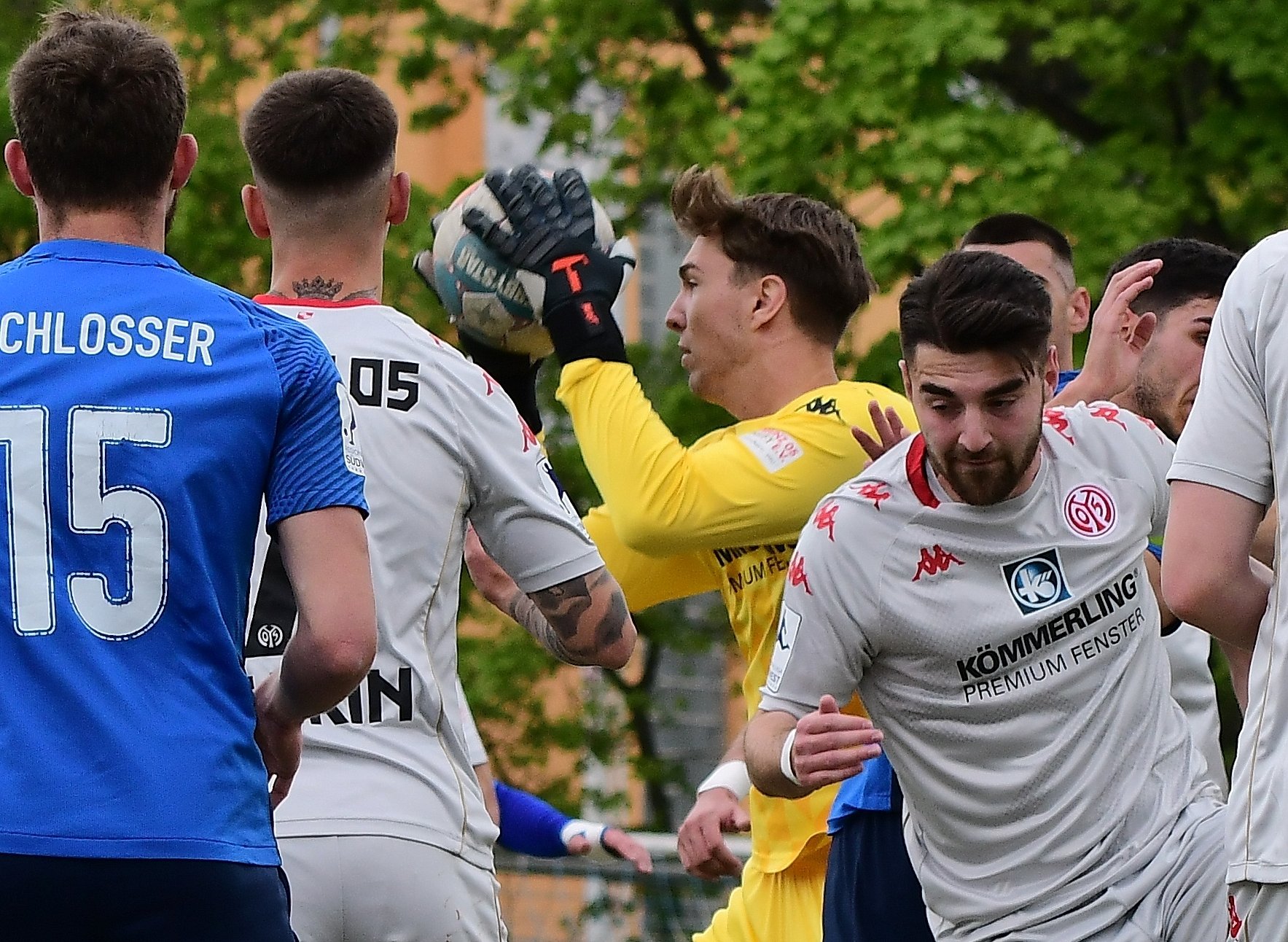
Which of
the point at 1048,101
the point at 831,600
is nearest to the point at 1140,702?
the point at 831,600

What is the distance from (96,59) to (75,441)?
605 millimetres

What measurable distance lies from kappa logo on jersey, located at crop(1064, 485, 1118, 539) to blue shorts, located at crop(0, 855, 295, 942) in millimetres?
2194

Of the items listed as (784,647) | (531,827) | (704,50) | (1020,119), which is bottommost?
(704,50)

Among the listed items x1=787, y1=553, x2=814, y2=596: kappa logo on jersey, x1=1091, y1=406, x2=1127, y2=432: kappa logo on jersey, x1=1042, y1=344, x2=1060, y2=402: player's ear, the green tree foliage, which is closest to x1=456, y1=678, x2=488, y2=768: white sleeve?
x1=787, y1=553, x2=814, y2=596: kappa logo on jersey

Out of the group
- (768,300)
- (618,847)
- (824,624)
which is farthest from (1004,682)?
(768,300)

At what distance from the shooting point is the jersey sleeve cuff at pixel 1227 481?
3.69m

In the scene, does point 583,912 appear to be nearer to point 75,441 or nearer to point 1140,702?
point 1140,702

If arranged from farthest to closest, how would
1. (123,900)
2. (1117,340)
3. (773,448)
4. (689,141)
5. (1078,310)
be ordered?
(689,141) < (1078,310) < (773,448) < (1117,340) < (123,900)

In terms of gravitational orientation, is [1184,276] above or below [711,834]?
above

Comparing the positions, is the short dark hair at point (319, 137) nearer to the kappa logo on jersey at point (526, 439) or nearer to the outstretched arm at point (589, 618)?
the kappa logo on jersey at point (526, 439)

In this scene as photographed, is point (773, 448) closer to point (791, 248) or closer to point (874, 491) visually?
point (791, 248)

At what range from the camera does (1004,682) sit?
4.40m

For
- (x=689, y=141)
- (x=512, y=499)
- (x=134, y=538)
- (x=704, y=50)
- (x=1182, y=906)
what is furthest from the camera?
(x=704, y=50)

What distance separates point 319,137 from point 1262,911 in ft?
7.45
